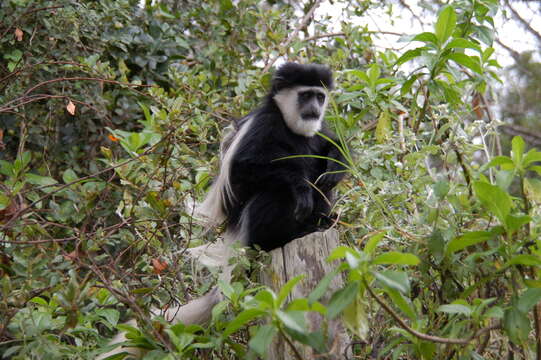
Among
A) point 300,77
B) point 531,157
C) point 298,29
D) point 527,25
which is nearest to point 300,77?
point 300,77

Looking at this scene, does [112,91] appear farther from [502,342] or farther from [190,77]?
[502,342]

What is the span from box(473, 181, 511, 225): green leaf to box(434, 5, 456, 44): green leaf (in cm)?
63

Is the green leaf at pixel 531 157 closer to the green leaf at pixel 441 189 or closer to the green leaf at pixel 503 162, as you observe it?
the green leaf at pixel 503 162

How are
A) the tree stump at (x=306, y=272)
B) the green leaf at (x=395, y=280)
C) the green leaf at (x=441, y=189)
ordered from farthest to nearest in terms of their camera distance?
the tree stump at (x=306, y=272) → the green leaf at (x=441, y=189) → the green leaf at (x=395, y=280)

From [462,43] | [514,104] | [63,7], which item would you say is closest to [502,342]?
[462,43]

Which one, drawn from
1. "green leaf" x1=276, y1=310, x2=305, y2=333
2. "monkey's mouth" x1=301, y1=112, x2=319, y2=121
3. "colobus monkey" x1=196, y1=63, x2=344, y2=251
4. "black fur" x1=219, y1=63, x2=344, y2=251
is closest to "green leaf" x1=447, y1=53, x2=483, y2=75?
"colobus monkey" x1=196, y1=63, x2=344, y2=251

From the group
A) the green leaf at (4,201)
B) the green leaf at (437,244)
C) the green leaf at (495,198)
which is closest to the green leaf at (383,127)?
the green leaf at (437,244)

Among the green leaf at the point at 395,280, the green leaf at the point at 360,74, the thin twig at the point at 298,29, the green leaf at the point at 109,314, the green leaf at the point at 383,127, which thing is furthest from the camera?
the thin twig at the point at 298,29

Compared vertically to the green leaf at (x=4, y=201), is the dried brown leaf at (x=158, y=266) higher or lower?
lower

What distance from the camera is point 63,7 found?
2.99 metres

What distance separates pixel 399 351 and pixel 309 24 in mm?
3051

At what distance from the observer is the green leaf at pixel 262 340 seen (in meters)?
A: 1.31

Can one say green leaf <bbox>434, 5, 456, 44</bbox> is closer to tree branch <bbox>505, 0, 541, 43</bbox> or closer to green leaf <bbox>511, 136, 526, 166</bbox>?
green leaf <bbox>511, 136, 526, 166</bbox>

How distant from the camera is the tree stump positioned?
1.78 meters
